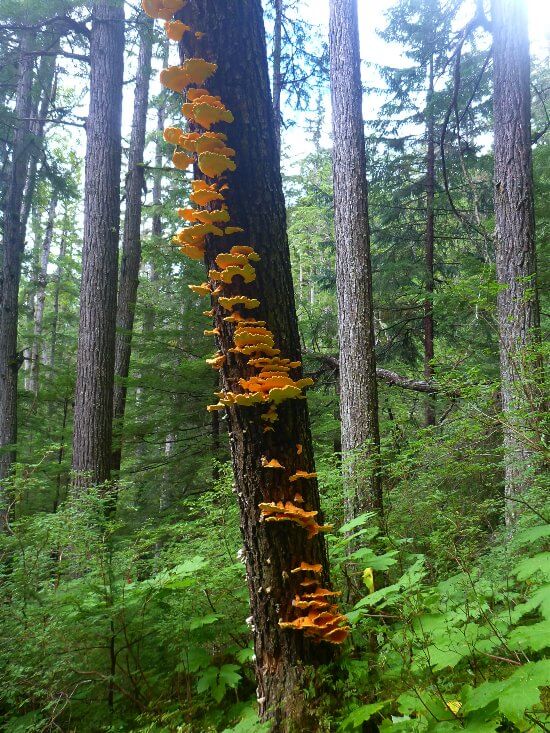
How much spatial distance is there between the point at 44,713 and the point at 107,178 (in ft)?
20.1

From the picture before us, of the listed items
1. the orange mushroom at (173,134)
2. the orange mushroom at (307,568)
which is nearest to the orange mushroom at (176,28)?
the orange mushroom at (173,134)

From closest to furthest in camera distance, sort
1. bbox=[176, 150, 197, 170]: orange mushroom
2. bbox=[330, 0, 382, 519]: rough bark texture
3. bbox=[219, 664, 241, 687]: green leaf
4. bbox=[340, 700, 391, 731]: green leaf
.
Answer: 1. bbox=[340, 700, 391, 731]: green leaf
2. bbox=[176, 150, 197, 170]: orange mushroom
3. bbox=[219, 664, 241, 687]: green leaf
4. bbox=[330, 0, 382, 519]: rough bark texture

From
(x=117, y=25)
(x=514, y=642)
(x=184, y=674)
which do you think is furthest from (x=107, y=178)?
(x=514, y=642)

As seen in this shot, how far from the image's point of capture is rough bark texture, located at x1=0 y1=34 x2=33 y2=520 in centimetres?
934

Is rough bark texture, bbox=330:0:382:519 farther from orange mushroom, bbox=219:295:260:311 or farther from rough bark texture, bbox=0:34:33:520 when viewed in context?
rough bark texture, bbox=0:34:33:520

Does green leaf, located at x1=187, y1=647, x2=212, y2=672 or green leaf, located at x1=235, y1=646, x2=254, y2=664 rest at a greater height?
green leaf, located at x1=235, y1=646, x2=254, y2=664

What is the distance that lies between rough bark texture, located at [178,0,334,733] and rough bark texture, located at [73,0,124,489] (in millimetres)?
4440

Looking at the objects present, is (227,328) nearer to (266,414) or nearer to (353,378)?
(266,414)

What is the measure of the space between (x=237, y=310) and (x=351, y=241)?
3681mm

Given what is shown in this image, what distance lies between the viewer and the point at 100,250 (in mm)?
6395

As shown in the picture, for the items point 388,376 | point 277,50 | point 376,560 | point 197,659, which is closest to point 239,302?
point 376,560

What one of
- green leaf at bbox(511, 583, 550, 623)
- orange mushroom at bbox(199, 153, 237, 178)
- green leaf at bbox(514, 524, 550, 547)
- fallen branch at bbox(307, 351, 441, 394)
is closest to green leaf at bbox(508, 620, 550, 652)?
green leaf at bbox(511, 583, 550, 623)

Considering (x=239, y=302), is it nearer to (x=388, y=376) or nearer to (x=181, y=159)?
(x=181, y=159)

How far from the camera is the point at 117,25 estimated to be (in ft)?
21.6
